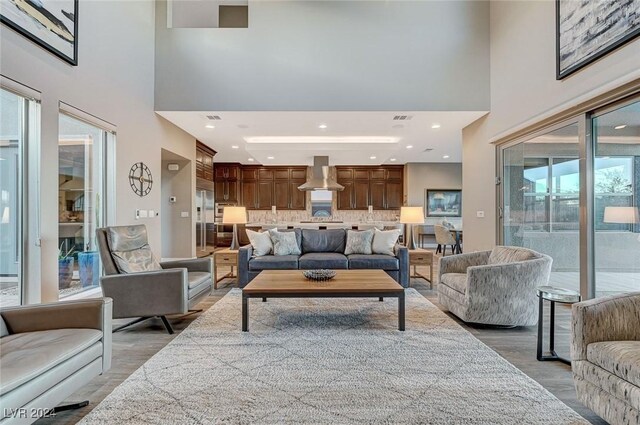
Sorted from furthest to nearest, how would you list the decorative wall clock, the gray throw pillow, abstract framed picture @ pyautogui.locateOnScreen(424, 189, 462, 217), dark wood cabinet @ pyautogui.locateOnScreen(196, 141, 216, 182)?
abstract framed picture @ pyautogui.locateOnScreen(424, 189, 462, 217) < dark wood cabinet @ pyautogui.locateOnScreen(196, 141, 216, 182) < the decorative wall clock < the gray throw pillow

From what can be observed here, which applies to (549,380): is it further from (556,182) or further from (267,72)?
(267,72)

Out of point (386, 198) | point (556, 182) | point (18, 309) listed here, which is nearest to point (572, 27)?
point (556, 182)

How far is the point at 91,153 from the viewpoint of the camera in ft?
13.1

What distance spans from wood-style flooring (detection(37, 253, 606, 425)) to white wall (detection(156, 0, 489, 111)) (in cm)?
307

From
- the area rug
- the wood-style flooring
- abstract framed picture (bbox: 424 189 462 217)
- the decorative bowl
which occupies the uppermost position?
abstract framed picture (bbox: 424 189 462 217)

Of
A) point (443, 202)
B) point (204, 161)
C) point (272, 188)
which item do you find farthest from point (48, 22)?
point (443, 202)

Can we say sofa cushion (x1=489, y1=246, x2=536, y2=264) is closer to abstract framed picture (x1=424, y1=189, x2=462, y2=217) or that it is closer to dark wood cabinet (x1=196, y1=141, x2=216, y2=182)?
dark wood cabinet (x1=196, y1=141, x2=216, y2=182)

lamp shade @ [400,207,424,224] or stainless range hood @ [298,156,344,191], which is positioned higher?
stainless range hood @ [298,156,344,191]

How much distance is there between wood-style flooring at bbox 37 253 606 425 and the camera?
194cm

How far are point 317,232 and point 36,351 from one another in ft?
13.4

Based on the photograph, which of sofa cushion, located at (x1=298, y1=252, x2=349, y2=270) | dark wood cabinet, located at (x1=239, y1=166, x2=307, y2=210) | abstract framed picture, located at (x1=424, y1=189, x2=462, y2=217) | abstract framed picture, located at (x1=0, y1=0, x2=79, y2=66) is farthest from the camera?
dark wood cabinet, located at (x1=239, y1=166, x2=307, y2=210)

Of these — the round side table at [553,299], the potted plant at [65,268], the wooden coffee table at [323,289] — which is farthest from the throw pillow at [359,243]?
the potted plant at [65,268]

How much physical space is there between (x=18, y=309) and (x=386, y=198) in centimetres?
901

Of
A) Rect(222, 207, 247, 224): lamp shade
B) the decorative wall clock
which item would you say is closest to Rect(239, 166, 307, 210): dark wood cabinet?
Rect(222, 207, 247, 224): lamp shade
